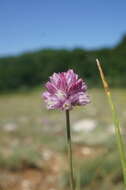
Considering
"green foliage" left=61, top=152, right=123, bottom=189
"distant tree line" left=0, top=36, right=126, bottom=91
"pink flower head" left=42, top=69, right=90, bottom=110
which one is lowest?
"green foliage" left=61, top=152, right=123, bottom=189

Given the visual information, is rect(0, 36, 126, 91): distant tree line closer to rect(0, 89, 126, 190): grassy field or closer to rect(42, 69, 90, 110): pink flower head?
rect(0, 89, 126, 190): grassy field

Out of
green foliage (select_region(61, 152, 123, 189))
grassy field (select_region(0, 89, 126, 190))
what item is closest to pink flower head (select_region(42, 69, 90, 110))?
grassy field (select_region(0, 89, 126, 190))

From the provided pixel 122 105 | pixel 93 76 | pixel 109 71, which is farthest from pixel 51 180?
pixel 109 71

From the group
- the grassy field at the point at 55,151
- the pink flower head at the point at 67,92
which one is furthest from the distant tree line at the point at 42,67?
the pink flower head at the point at 67,92

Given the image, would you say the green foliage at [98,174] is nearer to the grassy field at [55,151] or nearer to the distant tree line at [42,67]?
the grassy field at [55,151]

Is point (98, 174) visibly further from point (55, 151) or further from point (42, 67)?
point (42, 67)

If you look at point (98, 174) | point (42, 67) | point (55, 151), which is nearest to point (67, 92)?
point (98, 174)
